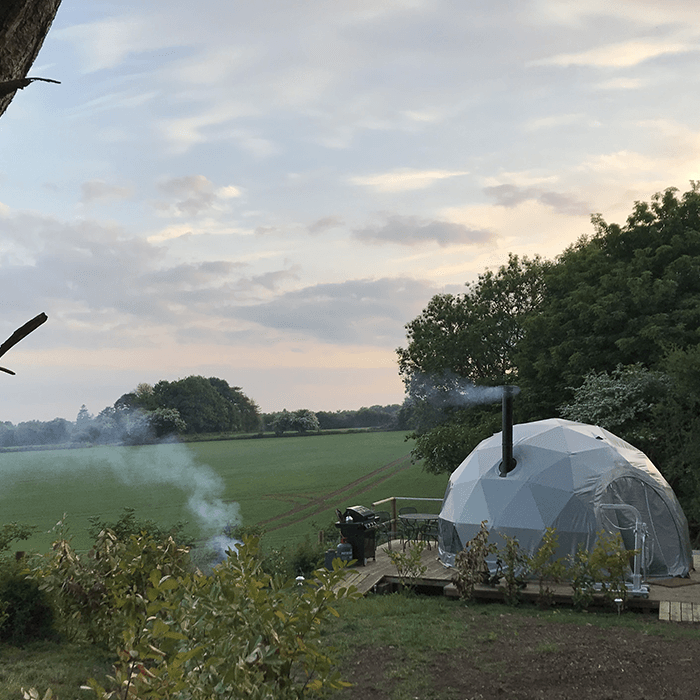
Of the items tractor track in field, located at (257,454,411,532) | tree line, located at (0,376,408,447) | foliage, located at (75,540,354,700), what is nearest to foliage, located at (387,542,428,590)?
foliage, located at (75,540,354,700)

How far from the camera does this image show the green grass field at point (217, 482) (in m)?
41.4

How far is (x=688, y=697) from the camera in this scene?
7613 mm

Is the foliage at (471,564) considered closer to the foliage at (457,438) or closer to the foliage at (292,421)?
the foliage at (457,438)

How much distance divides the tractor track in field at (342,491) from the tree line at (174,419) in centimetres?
1131

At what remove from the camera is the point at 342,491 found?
1973 inches

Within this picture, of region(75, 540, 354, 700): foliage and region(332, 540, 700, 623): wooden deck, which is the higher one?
region(75, 540, 354, 700): foliage

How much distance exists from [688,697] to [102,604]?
7038mm

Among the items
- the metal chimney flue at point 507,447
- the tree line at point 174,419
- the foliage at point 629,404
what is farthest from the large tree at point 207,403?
the metal chimney flue at point 507,447

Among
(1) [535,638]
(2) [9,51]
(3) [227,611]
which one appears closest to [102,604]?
(3) [227,611]

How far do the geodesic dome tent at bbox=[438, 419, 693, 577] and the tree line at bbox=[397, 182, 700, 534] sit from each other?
189 inches

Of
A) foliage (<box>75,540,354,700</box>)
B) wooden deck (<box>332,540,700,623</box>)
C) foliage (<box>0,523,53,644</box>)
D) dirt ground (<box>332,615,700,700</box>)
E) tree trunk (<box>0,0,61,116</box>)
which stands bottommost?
wooden deck (<box>332,540,700,623</box>)

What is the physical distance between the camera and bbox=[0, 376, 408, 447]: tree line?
186 feet

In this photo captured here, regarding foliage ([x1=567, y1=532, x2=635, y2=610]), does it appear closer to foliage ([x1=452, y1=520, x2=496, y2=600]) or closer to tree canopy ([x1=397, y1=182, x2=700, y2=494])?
foliage ([x1=452, y1=520, x2=496, y2=600])

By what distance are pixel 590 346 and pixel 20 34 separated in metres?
24.9
